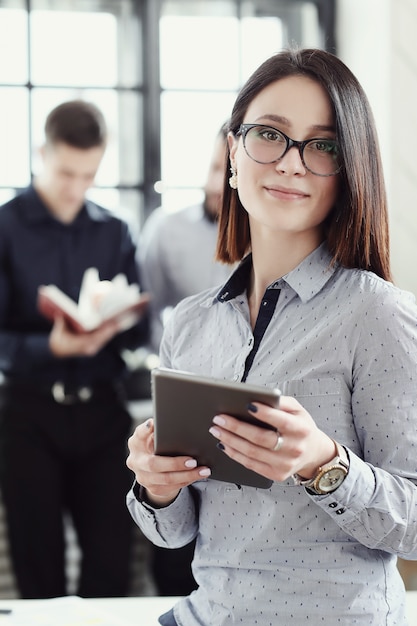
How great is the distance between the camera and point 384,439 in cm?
126

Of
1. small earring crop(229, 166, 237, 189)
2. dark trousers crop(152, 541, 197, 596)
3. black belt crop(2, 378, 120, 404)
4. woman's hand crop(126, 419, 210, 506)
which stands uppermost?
small earring crop(229, 166, 237, 189)

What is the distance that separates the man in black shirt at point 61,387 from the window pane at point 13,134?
0.81m

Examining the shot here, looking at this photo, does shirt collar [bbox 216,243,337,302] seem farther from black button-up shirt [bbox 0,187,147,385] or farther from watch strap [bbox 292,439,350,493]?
black button-up shirt [bbox 0,187,147,385]

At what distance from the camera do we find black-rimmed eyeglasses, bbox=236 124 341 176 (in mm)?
1366

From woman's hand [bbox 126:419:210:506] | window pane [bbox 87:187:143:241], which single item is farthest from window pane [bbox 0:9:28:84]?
woman's hand [bbox 126:419:210:506]

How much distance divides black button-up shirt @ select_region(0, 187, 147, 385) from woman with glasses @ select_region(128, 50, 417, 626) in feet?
4.64

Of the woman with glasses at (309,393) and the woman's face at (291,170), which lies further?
the woman's face at (291,170)

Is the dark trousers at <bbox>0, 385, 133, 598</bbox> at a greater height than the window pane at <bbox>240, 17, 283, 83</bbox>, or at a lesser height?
lesser

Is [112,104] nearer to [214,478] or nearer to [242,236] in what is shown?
[242,236]

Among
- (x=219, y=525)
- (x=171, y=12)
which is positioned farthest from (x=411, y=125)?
(x=219, y=525)

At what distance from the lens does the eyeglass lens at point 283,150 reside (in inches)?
53.9

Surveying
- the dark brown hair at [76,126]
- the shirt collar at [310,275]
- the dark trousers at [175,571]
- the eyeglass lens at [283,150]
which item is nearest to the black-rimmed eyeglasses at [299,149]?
the eyeglass lens at [283,150]

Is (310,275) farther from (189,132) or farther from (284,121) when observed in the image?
(189,132)

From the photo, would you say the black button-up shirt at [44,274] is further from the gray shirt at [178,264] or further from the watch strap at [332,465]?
the watch strap at [332,465]
